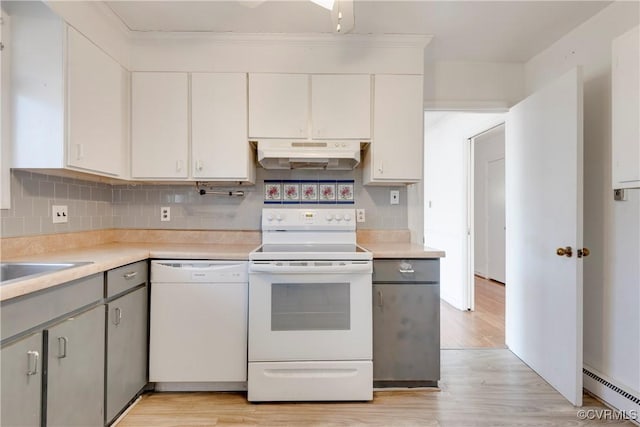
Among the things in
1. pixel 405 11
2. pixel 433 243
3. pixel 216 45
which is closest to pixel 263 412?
pixel 216 45

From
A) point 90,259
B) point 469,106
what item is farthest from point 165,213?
point 469,106

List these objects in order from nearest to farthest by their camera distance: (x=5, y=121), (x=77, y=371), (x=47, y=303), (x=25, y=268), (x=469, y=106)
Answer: (x=47, y=303) < (x=77, y=371) < (x=25, y=268) < (x=5, y=121) < (x=469, y=106)

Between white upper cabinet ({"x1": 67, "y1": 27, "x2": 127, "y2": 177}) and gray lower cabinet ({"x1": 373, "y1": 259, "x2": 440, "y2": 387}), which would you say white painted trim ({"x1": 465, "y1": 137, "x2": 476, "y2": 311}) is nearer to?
gray lower cabinet ({"x1": 373, "y1": 259, "x2": 440, "y2": 387})

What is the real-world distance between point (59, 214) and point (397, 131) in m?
2.26

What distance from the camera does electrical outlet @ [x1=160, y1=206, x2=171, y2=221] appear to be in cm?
258

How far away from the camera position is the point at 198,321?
197cm

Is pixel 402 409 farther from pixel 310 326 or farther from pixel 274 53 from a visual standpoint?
pixel 274 53

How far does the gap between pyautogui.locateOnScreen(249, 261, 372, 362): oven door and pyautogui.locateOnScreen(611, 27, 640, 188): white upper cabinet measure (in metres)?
1.36

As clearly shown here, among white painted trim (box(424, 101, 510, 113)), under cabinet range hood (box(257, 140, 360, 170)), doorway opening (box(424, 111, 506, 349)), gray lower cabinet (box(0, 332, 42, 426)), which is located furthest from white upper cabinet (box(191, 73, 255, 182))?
doorway opening (box(424, 111, 506, 349))

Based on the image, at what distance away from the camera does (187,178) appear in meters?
2.31

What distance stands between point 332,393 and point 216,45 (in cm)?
239

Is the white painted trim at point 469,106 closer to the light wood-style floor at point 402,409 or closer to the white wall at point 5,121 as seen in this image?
the light wood-style floor at point 402,409

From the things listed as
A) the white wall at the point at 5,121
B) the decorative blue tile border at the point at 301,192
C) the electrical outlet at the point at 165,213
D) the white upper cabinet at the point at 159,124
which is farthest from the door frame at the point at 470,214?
the white wall at the point at 5,121

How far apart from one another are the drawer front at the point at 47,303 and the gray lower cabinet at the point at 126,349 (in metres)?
0.18
